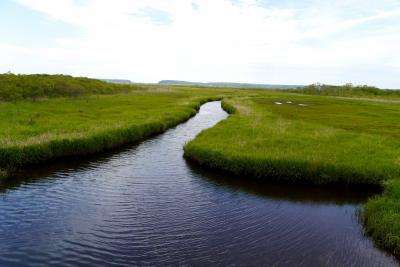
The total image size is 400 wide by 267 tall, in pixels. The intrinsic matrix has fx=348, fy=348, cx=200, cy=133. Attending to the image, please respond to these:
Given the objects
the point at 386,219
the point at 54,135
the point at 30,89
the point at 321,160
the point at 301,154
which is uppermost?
the point at 30,89

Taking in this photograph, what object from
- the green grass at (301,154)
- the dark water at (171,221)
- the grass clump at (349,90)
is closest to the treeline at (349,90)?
the grass clump at (349,90)

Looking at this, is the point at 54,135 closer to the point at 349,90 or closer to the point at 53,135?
the point at 53,135

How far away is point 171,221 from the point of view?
1573cm

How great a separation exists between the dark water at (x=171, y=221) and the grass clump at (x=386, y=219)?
1.66ft

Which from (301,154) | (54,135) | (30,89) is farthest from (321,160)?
(30,89)

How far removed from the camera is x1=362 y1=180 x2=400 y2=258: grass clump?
13859 millimetres

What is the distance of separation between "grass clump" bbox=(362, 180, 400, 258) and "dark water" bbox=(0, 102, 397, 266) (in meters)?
0.51

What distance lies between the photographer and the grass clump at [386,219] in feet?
45.5

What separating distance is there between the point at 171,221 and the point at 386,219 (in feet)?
30.5

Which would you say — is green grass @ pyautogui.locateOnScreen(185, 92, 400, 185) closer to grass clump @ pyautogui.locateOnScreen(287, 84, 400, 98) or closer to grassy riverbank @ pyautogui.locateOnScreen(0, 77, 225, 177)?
grassy riverbank @ pyautogui.locateOnScreen(0, 77, 225, 177)

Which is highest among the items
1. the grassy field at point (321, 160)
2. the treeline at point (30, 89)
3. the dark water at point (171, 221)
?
the treeline at point (30, 89)

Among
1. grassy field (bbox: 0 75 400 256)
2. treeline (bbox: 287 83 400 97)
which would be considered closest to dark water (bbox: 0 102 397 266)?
grassy field (bbox: 0 75 400 256)

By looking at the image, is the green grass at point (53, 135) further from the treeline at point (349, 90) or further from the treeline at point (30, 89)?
the treeline at point (349, 90)

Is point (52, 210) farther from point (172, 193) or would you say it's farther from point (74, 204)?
point (172, 193)
